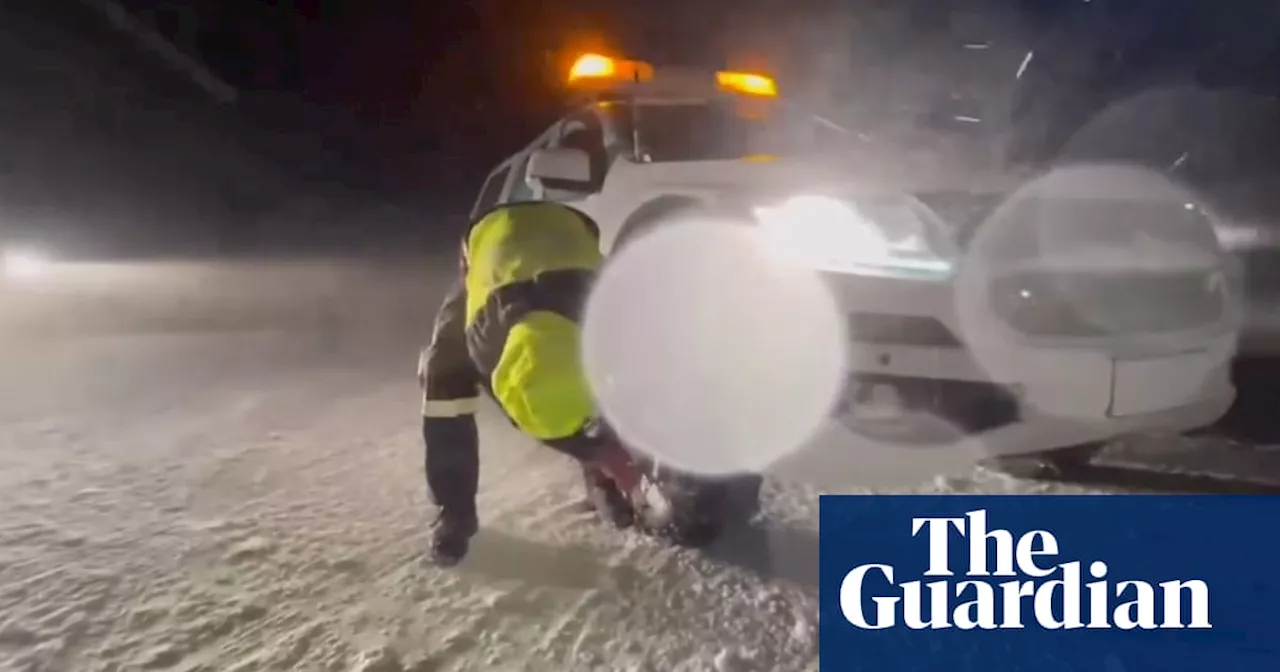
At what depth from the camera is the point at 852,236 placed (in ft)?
7.63

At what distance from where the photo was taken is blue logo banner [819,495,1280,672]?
198 cm

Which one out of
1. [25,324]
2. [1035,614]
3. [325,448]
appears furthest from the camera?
[25,324]

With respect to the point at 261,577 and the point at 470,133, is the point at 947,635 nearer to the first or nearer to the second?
the point at 261,577

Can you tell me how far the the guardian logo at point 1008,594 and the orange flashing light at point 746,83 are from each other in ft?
5.21

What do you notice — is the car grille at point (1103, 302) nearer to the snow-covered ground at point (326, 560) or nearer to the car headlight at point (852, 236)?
the car headlight at point (852, 236)

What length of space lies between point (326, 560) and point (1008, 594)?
151 centimetres

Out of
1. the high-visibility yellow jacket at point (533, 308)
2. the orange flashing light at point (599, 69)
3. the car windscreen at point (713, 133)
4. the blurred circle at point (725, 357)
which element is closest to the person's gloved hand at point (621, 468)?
the blurred circle at point (725, 357)

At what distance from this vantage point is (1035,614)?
1.99m

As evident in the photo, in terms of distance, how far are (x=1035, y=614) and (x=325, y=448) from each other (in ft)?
7.38

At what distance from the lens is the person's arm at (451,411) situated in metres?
2.45

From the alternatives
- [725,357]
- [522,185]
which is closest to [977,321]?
[725,357]

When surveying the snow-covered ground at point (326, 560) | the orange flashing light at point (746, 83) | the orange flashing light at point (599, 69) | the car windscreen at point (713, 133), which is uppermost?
the orange flashing light at point (746, 83)

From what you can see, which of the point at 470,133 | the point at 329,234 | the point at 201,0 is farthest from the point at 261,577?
the point at 329,234

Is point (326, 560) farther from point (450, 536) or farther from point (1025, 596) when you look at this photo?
point (1025, 596)
